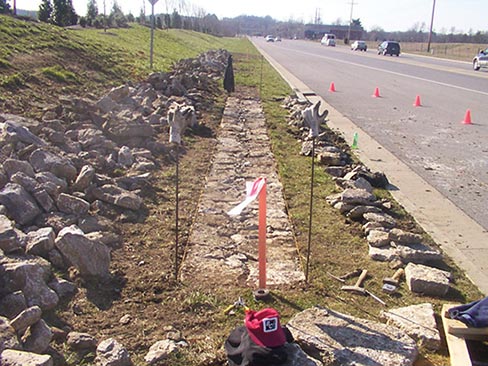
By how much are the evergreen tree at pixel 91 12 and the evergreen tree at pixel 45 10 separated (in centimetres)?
266

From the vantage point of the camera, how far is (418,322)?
154 inches

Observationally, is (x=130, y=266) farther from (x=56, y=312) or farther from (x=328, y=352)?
(x=328, y=352)

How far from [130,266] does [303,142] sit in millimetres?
6182

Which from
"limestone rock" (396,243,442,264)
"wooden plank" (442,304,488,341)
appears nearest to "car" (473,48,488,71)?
"limestone rock" (396,243,442,264)

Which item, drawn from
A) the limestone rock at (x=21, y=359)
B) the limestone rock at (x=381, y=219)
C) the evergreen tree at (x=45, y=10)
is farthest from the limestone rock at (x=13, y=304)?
the evergreen tree at (x=45, y=10)

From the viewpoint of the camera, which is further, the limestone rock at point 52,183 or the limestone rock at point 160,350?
the limestone rock at point 52,183

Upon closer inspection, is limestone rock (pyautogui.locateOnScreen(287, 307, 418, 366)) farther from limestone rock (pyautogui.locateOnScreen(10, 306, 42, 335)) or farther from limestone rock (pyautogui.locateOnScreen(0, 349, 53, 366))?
limestone rock (pyautogui.locateOnScreen(10, 306, 42, 335))

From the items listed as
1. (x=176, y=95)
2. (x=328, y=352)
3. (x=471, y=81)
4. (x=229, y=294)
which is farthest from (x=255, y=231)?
(x=471, y=81)

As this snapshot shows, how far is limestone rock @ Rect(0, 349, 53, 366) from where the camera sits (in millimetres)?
3000

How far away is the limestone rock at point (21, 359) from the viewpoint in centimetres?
300

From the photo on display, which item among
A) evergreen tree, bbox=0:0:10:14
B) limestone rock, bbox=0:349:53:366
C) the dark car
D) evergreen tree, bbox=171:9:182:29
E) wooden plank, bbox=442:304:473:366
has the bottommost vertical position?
wooden plank, bbox=442:304:473:366

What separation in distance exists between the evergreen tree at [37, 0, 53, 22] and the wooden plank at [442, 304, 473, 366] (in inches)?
1322

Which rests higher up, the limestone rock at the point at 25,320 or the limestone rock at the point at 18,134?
the limestone rock at the point at 18,134

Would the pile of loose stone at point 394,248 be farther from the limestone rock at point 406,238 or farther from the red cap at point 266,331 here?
the red cap at point 266,331
